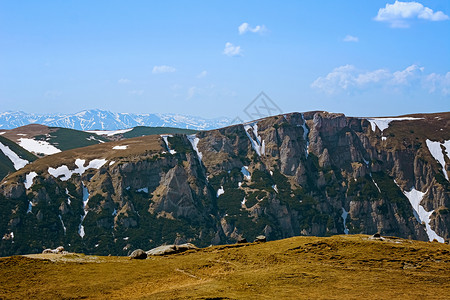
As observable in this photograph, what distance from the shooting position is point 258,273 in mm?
73375

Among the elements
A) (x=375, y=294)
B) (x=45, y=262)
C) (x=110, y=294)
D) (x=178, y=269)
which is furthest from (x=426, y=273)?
(x=45, y=262)

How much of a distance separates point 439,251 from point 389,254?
939 cm

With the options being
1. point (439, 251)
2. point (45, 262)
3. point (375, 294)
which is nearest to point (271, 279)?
point (375, 294)

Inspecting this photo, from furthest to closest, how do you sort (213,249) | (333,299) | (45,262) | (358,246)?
(213,249), (358,246), (45,262), (333,299)

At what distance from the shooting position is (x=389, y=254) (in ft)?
267

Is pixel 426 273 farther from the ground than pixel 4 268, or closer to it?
closer to it

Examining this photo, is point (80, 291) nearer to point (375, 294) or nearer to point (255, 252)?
point (255, 252)

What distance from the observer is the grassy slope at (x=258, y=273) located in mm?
63062

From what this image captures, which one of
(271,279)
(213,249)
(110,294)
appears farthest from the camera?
(213,249)

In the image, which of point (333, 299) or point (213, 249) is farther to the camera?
point (213, 249)

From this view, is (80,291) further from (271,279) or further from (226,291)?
(271,279)

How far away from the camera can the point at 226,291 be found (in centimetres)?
6219

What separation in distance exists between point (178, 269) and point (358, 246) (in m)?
34.9

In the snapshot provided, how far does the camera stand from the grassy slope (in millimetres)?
63062
